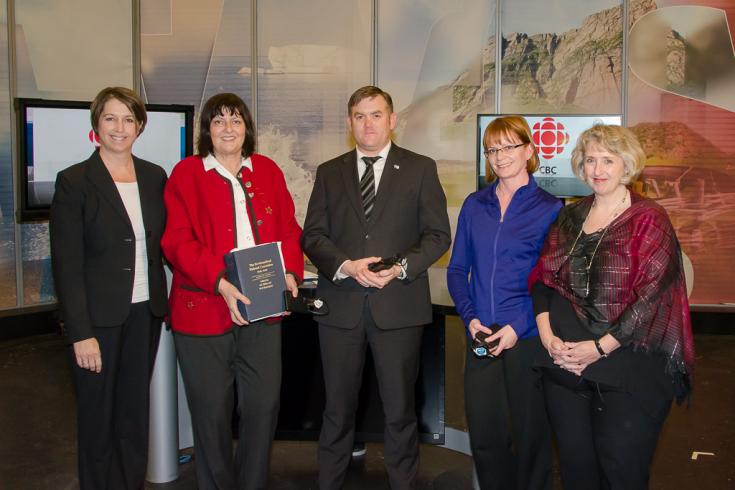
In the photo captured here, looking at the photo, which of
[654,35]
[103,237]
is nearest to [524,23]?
[654,35]

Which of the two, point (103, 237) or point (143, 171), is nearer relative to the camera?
point (103, 237)

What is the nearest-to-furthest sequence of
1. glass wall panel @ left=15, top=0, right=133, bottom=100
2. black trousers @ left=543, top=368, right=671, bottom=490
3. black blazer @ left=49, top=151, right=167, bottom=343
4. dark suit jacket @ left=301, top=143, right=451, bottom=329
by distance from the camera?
black trousers @ left=543, top=368, right=671, bottom=490 < black blazer @ left=49, top=151, right=167, bottom=343 < dark suit jacket @ left=301, top=143, right=451, bottom=329 < glass wall panel @ left=15, top=0, right=133, bottom=100

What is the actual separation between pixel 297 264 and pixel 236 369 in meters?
0.46

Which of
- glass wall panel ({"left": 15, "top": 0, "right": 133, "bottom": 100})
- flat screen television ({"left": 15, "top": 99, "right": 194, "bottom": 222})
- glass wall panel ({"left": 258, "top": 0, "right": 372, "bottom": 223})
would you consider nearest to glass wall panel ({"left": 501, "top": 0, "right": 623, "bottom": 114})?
glass wall panel ({"left": 258, "top": 0, "right": 372, "bottom": 223})

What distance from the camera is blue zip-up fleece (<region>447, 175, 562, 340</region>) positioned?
254cm

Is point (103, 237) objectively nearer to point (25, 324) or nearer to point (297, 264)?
point (297, 264)

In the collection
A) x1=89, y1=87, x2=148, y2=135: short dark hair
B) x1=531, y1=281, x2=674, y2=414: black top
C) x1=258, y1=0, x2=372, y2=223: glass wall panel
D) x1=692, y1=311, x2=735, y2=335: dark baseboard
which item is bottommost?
x1=692, y1=311, x2=735, y2=335: dark baseboard

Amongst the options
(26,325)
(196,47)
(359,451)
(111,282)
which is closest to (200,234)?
(111,282)

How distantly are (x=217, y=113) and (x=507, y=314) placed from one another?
1284mm

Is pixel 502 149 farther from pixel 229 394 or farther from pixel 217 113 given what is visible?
pixel 229 394

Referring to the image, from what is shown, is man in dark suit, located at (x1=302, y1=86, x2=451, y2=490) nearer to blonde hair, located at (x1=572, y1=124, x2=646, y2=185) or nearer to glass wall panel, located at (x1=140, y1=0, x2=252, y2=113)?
blonde hair, located at (x1=572, y1=124, x2=646, y2=185)

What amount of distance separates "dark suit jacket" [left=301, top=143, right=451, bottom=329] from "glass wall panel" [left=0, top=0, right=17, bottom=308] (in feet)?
16.2

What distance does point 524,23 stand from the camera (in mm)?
7152

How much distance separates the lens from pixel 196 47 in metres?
7.56
